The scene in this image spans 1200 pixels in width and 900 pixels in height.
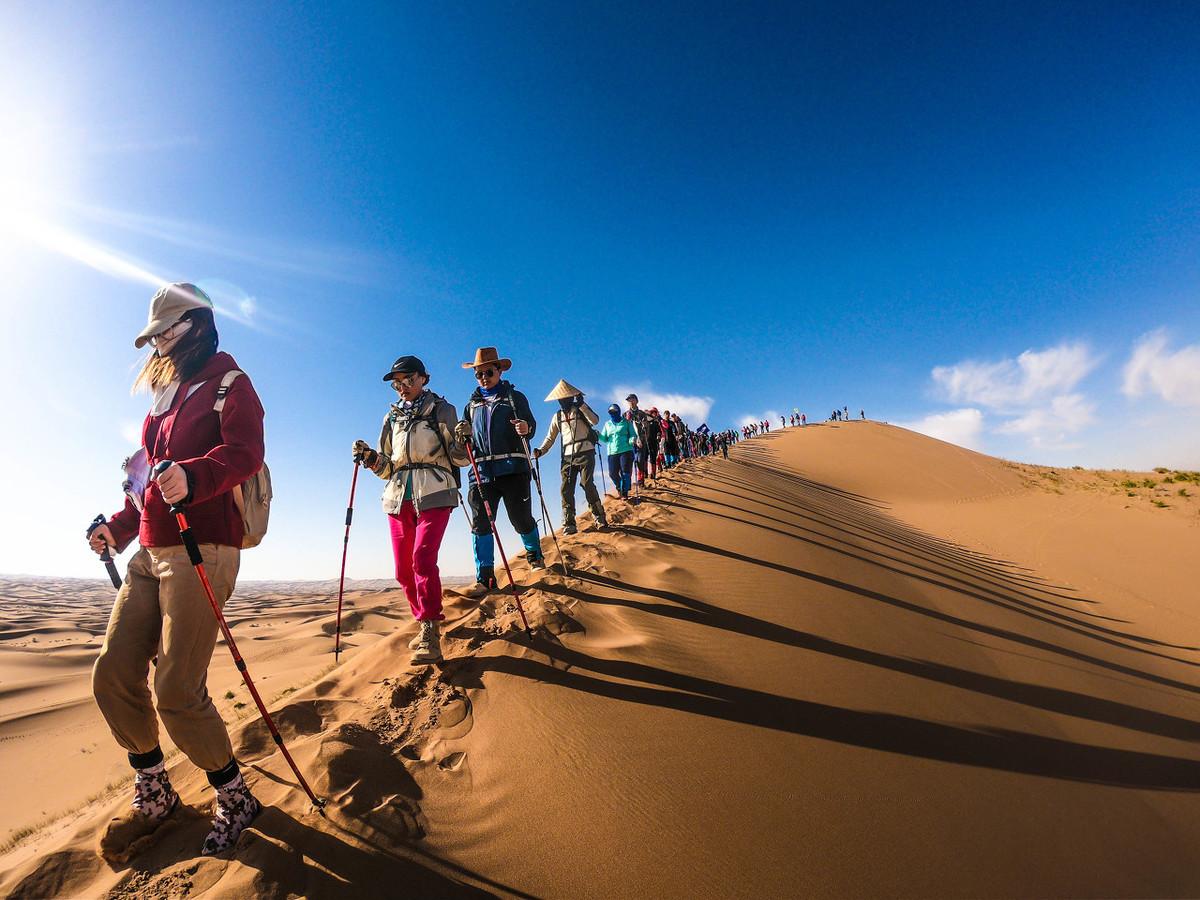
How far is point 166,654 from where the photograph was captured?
1970 mm

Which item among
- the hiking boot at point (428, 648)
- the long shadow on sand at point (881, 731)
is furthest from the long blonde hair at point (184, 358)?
the long shadow on sand at point (881, 731)

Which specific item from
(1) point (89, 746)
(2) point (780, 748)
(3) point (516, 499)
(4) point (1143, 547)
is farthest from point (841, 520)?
(1) point (89, 746)

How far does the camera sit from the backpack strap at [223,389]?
226 centimetres

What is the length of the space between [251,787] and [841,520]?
13665 millimetres

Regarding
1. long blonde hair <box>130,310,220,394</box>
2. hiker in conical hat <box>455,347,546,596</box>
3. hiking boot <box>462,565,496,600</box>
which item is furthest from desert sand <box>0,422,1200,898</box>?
long blonde hair <box>130,310,220,394</box>

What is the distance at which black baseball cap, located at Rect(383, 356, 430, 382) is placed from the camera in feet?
14.1

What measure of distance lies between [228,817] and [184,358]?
2185 millimetres

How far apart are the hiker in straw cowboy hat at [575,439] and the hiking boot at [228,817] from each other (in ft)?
19.7

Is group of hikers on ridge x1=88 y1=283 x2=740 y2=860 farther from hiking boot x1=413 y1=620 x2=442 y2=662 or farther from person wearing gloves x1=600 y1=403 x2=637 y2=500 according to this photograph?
person wearing gloves x1=600 y1=403 x2=637 y2=500

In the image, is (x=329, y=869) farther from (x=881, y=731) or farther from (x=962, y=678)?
(x=962, y=678)

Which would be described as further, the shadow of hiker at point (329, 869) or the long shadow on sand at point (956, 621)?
the long shadow on sand at point (956, 621)

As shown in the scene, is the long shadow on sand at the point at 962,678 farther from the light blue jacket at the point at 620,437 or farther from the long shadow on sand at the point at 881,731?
the light blue jacket at the point at 620,437

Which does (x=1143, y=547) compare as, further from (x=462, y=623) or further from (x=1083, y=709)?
(x=462, y=623)

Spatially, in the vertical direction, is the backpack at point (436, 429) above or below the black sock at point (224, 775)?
above
